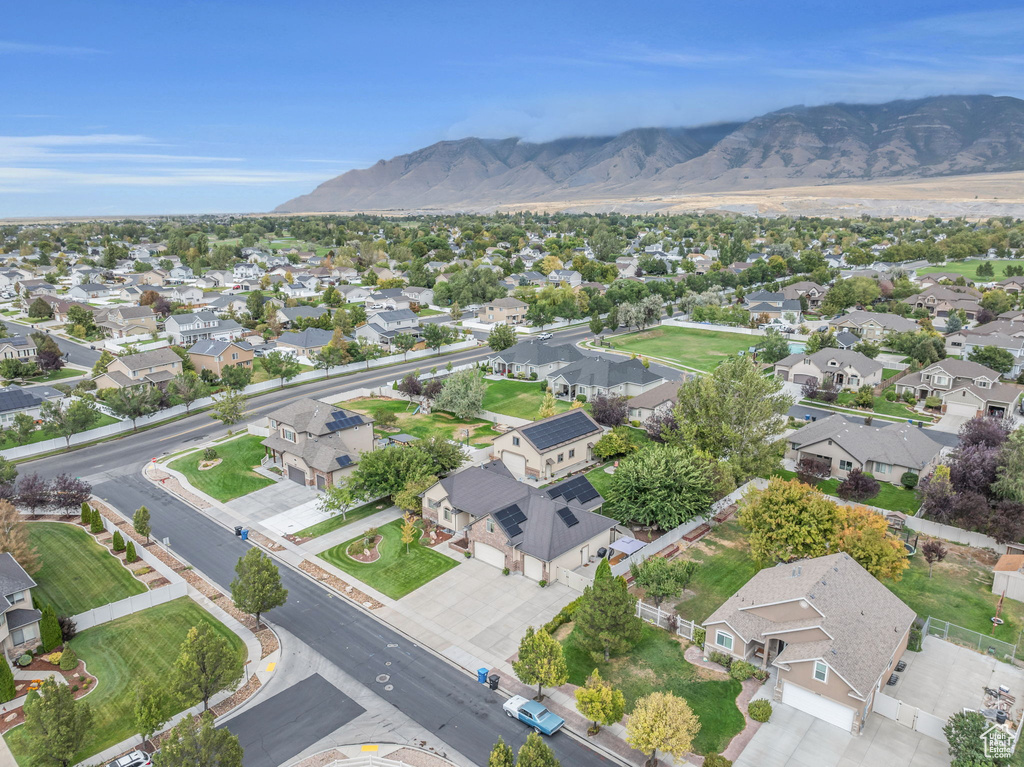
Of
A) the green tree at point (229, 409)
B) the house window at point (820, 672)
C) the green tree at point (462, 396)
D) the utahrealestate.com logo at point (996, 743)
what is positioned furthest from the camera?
the green tree at point (462, 396)

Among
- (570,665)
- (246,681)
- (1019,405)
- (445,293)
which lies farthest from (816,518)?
(445,293)

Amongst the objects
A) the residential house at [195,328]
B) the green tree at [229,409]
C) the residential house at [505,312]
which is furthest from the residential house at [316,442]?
the residential house at [505,312]

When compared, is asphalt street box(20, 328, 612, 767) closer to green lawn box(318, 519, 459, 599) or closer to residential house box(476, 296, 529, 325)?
green lawn box(318, 519, 459, 599)

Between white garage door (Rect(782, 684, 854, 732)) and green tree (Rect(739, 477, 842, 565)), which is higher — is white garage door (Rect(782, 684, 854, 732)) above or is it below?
below

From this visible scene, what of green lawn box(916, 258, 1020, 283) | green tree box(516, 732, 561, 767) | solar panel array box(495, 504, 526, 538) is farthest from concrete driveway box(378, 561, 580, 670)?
green lawn box(916, 258, 1020, 283)

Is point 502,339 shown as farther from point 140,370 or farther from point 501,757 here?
point 501,757

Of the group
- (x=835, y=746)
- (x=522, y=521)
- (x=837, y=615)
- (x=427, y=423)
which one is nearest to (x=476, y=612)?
(x=522, y=521)

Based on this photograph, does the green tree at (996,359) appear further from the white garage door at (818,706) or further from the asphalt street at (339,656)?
the asphalt street at (339,656)
